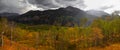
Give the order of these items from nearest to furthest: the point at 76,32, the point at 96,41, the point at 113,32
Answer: the point at 96,41 < the point at 113,32 < the point at 76,32

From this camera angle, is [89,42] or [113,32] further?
[113,32]

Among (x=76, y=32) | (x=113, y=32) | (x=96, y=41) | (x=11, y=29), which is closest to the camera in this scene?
(x=96, y=41)

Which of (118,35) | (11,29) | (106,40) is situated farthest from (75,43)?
(11,29)

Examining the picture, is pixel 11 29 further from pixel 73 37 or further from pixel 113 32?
pixel 113 32

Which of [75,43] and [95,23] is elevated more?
[95,23]

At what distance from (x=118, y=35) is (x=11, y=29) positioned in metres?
75.1

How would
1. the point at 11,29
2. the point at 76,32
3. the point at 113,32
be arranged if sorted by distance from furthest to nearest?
the point at 11,29, the point at 76,32, the point at 113,32

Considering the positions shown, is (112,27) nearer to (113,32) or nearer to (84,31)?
(113,32)

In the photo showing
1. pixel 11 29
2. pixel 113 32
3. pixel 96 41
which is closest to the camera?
pixel 96 41

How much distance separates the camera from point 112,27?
132375 millimetres

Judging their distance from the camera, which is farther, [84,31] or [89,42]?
[84,31]

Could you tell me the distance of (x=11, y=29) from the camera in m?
162

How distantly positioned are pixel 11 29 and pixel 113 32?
72230 millimetres

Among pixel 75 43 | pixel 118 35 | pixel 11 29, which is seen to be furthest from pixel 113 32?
pixel 11 29
